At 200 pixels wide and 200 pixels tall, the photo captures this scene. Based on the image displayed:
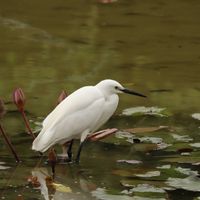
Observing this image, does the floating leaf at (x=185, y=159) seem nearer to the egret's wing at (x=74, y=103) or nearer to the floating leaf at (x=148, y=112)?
the egret's wing at (x=74, y=103)

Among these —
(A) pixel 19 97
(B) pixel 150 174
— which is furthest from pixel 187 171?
(A) pixel 19 97

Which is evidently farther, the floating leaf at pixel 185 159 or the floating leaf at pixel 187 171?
the floating leaf at pixel 185 159

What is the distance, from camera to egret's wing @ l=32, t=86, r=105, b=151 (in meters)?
4.89

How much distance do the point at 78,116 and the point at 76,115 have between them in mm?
14

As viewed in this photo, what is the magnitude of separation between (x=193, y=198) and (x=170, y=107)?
203 centimetres

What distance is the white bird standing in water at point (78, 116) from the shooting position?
190 inches

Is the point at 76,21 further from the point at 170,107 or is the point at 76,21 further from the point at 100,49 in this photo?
the point at 170,107

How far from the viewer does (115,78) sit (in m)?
7.16

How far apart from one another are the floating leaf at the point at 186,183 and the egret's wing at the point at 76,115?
→ 681 mm

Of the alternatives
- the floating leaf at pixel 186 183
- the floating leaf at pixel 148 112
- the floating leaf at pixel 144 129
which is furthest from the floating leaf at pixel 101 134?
the floating leaf at pixel 148 112

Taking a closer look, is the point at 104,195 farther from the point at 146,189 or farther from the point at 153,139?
the point at 153,139

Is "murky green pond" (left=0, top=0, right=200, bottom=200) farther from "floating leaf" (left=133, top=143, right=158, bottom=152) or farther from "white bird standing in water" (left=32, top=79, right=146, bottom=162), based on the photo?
"white bird standing in water" (left=32, top=79, right=146, bottom=162)

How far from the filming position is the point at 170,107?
20.5 ft

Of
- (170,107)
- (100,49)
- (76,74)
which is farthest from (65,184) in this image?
(100,49)
